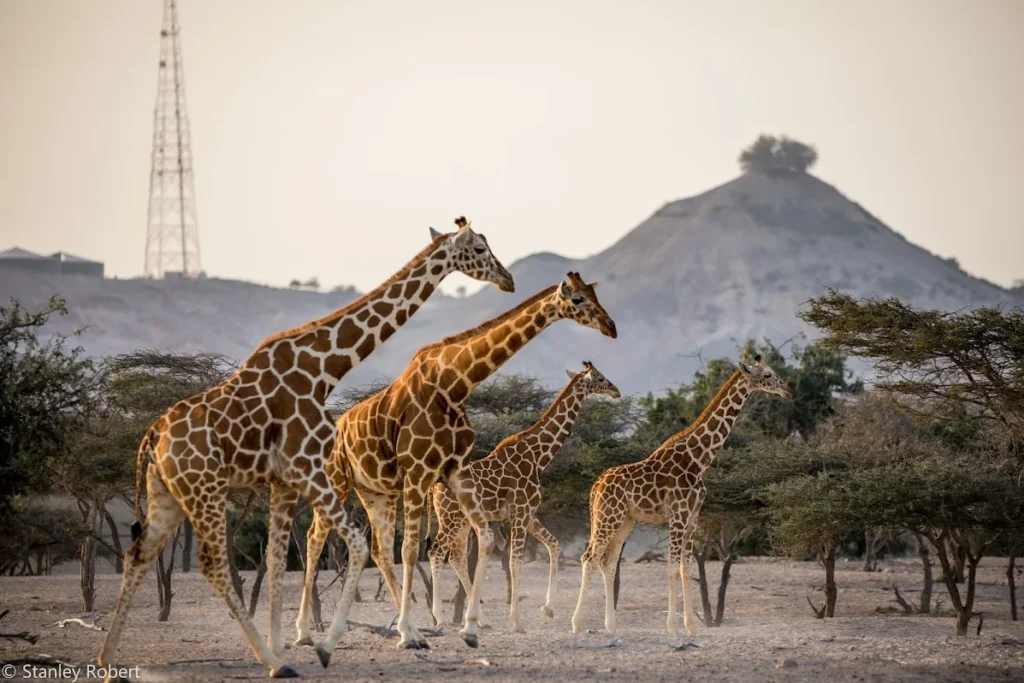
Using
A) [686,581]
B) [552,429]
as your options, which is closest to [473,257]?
[552,429]

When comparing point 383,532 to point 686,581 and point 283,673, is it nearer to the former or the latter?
point 283,673

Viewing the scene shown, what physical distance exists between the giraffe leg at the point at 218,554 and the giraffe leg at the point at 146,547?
40 centimetres

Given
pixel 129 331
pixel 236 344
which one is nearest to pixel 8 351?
pixel 129 331

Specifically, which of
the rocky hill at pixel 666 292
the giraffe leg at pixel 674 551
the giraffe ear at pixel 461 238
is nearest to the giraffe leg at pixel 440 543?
the giraffe leg at pixel 674 551

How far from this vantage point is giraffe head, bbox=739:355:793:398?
18078 millimetres

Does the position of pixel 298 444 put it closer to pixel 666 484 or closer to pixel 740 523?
pixel 666 484

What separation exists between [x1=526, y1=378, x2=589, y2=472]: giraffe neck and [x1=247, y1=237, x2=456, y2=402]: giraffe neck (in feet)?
15.1

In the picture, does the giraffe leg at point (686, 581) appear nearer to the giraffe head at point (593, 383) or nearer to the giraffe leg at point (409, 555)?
the giraffe head at point (593, 383)

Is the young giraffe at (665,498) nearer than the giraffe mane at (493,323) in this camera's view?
No

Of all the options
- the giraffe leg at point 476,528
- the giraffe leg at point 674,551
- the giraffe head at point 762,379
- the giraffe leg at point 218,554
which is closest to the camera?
the giraffe leg at point 218,554

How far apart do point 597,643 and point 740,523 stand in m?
9.89

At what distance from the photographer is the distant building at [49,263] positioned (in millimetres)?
124125

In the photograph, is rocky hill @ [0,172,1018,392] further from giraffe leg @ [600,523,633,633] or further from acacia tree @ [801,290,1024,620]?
giraffe leg @ [600,523,633,633]

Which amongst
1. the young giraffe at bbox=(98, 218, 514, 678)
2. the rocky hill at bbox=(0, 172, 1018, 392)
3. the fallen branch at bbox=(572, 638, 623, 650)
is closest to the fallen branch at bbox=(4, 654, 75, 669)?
the young giraffe at bbox=(98, 218, 514, 678)
